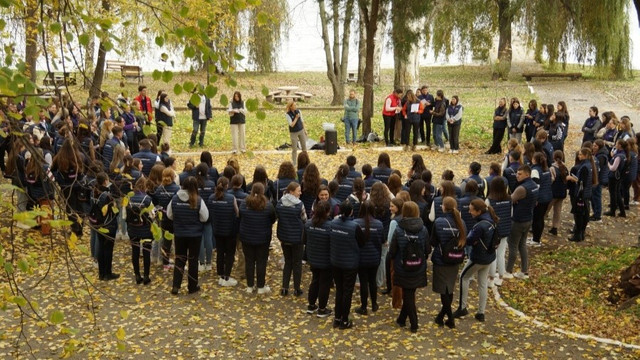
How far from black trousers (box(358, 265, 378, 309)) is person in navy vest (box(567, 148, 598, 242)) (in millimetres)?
4770

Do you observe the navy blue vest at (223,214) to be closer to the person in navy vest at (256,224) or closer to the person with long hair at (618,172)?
the person in navy vest at (256,224)

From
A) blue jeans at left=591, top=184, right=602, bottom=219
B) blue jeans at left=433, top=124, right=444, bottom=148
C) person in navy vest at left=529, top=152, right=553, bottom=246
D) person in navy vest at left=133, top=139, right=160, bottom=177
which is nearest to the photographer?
person in navy vest at left=529, top=152, right=553, bottom=246

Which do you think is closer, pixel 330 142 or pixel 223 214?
pixel 223 214

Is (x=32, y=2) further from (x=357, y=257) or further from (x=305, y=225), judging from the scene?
(x=357, y=257)

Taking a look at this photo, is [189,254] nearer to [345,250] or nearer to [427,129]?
[345,250]

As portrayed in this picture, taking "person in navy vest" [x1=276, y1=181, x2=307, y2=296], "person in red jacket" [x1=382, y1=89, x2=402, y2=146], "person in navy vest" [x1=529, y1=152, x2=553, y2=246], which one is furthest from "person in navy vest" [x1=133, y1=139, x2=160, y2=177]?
"person in red jacket" [x1=382, y1=89, x2=402, y2=146]

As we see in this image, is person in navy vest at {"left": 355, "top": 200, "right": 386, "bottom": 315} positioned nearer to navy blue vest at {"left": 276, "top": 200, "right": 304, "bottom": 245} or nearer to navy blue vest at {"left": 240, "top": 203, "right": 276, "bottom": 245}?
navy blue vest at {"left": 276, "top": 200, "right": 304, "bottom": 245}

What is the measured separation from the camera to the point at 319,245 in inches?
355

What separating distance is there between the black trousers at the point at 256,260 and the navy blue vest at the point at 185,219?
763mm

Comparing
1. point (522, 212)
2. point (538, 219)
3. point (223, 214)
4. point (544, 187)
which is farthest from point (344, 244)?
point (538, 219)

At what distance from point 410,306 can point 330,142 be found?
10435 mm

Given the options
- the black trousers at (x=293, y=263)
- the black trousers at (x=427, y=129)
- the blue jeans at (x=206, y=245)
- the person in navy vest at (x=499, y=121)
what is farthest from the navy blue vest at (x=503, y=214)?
the black trousers at (x=427, y=129)

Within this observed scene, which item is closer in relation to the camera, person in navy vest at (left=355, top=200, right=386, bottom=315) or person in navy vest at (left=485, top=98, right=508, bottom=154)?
person in navy vest at (left=355, top=200, right=386, bottom=315)

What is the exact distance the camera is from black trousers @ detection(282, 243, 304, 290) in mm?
9938
